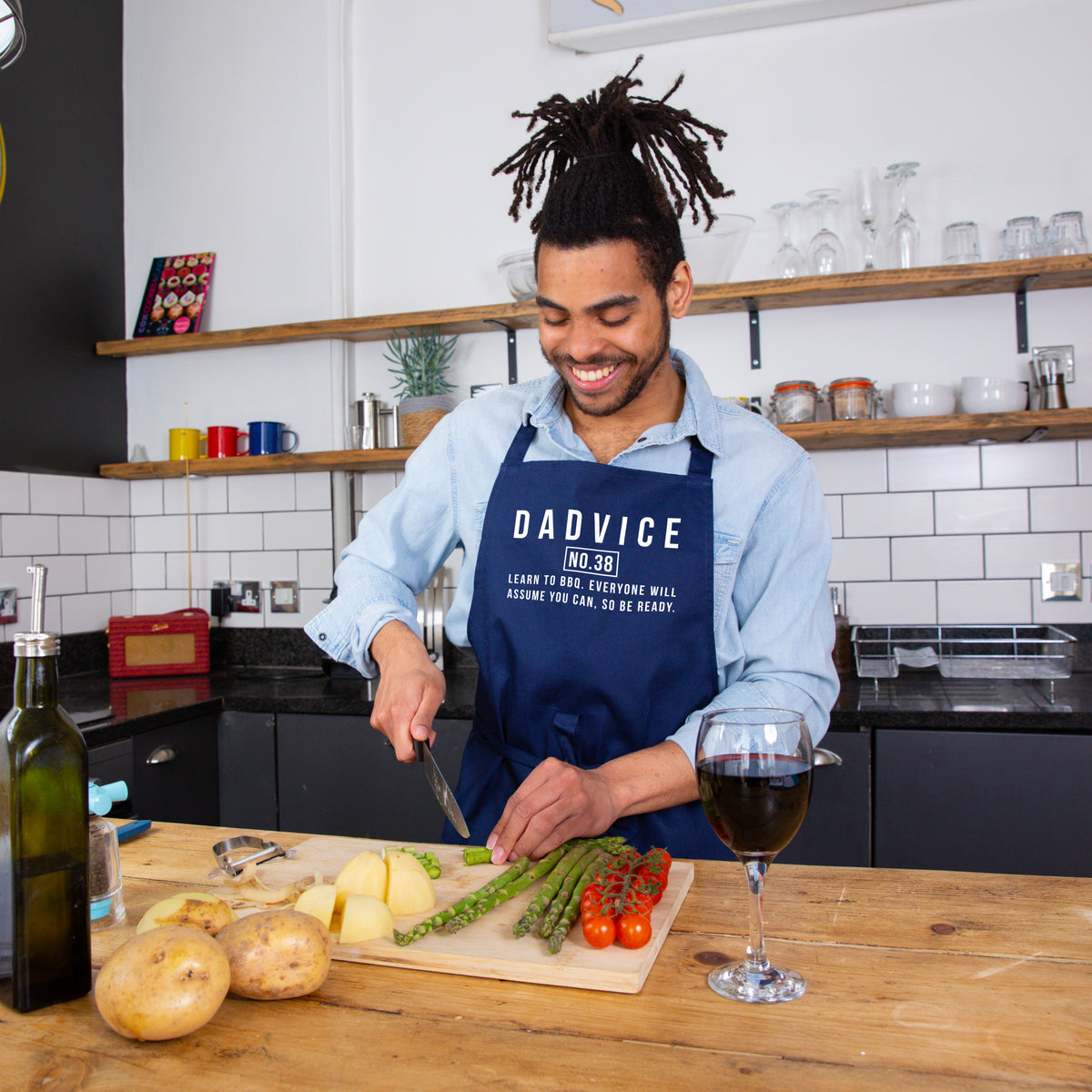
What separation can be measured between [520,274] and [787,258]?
776 millimetres

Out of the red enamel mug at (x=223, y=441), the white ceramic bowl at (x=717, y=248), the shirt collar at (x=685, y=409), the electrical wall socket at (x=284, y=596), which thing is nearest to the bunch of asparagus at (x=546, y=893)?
the shirt collar at (x=685, y=409)

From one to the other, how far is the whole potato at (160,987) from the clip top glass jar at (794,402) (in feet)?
7.46

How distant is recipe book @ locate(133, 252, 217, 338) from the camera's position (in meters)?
3.46

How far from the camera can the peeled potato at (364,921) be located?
922 millimetres

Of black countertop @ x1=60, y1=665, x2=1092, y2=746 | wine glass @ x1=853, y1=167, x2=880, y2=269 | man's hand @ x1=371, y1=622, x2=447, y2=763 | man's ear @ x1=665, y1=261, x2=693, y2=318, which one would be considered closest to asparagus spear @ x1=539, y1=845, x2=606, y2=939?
man's hand @ x1=371, y1=622, x2=447, y2=763

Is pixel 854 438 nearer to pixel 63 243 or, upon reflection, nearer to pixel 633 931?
pixel 633 931

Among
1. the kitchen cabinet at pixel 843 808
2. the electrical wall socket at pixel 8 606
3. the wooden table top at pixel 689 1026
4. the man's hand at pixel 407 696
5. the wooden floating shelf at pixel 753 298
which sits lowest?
the kitchen cabinet at pixel 843 808

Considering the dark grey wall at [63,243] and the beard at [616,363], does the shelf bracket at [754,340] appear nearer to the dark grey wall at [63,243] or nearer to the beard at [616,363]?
the beard at [616,363]

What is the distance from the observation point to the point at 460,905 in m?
0.98

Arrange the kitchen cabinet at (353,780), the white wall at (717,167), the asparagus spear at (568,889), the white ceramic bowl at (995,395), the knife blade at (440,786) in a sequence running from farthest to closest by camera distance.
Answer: the white wall at (717,167) → the white ceramic bowl at (995,395) → the kitchen cabinet at (353,780) → the knife blade at (440,786) → the asparagus spear at (568,889)

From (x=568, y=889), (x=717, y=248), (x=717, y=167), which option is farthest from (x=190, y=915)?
(x=717, y=167)

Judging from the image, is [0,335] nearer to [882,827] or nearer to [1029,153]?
[882,827]

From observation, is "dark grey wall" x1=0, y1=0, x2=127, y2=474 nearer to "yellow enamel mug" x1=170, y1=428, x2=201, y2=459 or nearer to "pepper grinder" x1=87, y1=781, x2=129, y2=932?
"yellow enamel mug" x1=170, y1=428, x2=201, y2=459

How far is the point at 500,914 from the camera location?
0.99 metres
